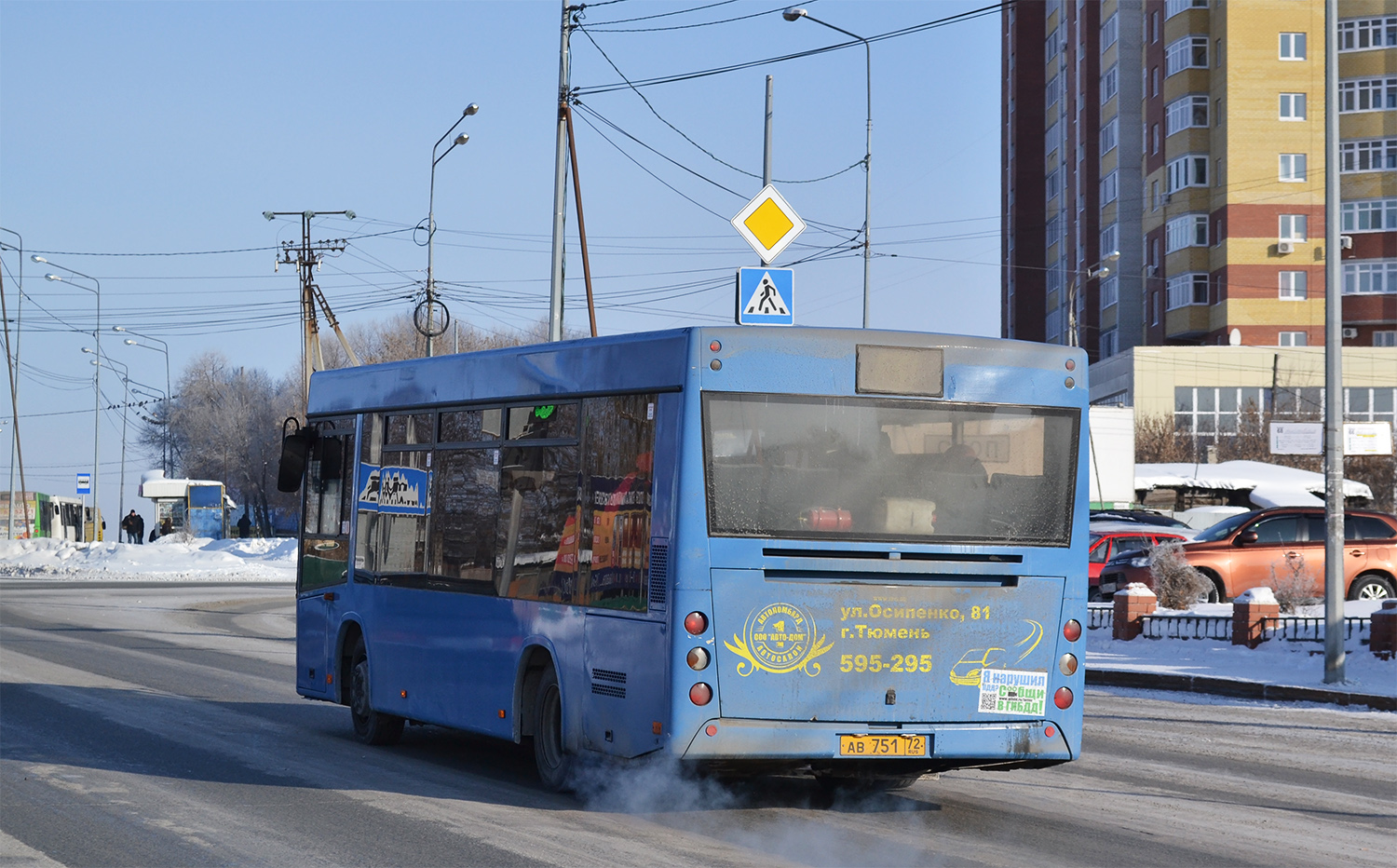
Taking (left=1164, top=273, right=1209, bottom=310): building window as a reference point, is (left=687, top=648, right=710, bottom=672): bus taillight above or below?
below

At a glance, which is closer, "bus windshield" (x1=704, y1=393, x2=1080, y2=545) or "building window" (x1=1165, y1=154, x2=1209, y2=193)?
"bus windshield" (x1=704, y1=393, x2=1080, y2=545)

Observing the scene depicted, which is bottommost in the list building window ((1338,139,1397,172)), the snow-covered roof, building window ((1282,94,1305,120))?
the snow-covered roof

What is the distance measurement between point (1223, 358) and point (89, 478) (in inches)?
1857

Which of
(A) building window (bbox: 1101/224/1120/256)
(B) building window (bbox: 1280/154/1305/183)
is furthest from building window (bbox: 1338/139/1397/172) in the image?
(A) building window (bbox: 1101/224/1120/256)

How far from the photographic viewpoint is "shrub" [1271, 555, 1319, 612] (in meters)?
23.2

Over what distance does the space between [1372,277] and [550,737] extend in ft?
223

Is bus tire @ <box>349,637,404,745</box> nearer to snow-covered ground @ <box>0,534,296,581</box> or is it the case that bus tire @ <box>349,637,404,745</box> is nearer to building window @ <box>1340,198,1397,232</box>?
snow-covered ground @ <box>0,534,296,581</box>

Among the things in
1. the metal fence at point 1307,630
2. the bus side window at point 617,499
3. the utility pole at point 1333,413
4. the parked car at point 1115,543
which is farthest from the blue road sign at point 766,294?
the parked car at point 1115,543

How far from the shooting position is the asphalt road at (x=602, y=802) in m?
7.92

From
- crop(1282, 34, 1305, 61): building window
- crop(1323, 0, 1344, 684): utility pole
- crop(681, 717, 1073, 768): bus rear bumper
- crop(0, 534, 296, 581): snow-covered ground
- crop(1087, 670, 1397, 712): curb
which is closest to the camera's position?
crop(681, 717, 1073, 768): bus rear bumper

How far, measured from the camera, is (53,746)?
1167 centimetres

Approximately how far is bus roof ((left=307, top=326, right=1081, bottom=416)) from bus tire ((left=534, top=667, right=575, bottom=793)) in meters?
1.85

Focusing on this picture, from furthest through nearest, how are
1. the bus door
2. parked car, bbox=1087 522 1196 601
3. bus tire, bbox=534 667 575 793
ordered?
parked car, bbox=1087 522 1196 601 < the bus door < bus tire, bbox=534 667 575 793

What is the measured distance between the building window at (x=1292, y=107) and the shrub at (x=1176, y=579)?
50.5m
